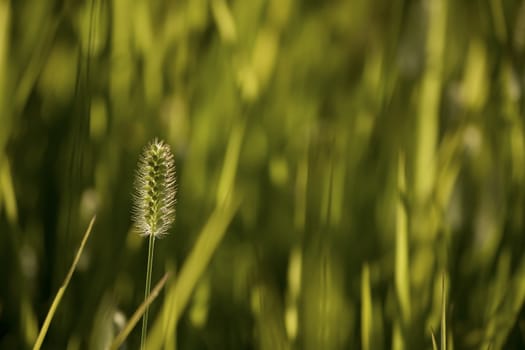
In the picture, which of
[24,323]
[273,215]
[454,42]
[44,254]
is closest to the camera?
[24,323]

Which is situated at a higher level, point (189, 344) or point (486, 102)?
point (486, 102)

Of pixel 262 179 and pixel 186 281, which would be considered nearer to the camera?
pixel 186 281

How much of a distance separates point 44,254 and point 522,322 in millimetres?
501

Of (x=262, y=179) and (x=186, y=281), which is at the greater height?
(x=262, y=179)

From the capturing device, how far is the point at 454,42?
123cm

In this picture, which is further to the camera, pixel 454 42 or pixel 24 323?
pixel 454 42

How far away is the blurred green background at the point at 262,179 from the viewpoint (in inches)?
27.1

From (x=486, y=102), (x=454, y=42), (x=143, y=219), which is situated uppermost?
(x=454, y=42)

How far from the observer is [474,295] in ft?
2.65

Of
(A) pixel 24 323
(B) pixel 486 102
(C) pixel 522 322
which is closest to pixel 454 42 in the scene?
(B) pixel 486 102

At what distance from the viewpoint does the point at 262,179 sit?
3.09 feet

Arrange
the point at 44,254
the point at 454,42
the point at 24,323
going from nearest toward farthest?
1. the point at 24,323
2. the point at 44,254
3. the point at 454,42

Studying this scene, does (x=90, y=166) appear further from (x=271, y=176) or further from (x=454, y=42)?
(x=454, y=42)

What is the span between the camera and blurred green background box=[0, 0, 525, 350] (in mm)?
688
